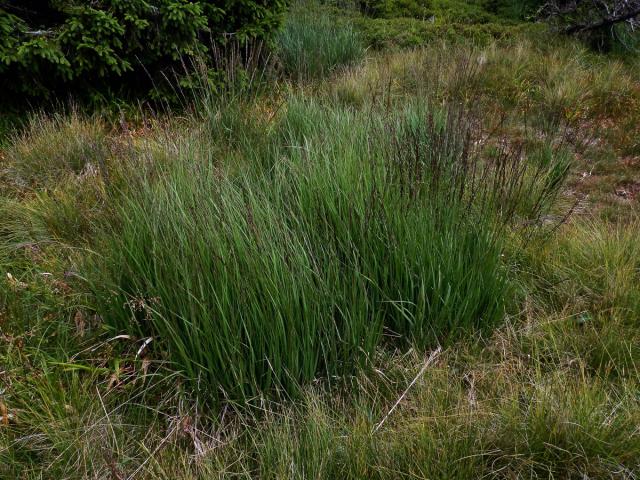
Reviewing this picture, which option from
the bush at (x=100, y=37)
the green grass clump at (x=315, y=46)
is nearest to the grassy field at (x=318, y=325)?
the bush at (x=100, y=37)

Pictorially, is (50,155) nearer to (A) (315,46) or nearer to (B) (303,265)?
(B) (303,265)

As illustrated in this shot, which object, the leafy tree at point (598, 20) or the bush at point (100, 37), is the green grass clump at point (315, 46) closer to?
the bush at point (100, 37)

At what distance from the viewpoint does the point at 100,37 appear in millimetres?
4770

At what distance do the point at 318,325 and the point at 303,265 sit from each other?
241mm

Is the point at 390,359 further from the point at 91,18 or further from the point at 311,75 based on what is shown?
the point at 311,75

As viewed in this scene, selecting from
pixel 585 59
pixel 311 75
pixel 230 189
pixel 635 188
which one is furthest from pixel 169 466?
pixel 585 59

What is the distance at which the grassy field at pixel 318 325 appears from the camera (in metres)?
2.00

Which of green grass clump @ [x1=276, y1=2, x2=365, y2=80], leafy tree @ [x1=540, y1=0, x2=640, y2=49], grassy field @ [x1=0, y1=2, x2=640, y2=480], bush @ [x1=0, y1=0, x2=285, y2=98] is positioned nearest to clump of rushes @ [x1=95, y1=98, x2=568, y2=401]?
grassy field @ [x1=0, y1=2, x2=640, y2=480]

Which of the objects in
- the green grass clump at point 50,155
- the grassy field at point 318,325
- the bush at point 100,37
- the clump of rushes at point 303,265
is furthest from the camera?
the bush at point 100,37

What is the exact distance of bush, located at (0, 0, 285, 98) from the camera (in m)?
4.67

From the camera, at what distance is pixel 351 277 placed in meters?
2.57

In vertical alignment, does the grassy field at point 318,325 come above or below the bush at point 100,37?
below

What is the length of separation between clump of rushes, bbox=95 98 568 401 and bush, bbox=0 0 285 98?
2.14 m

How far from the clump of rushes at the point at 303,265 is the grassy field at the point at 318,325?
0.01 meters
